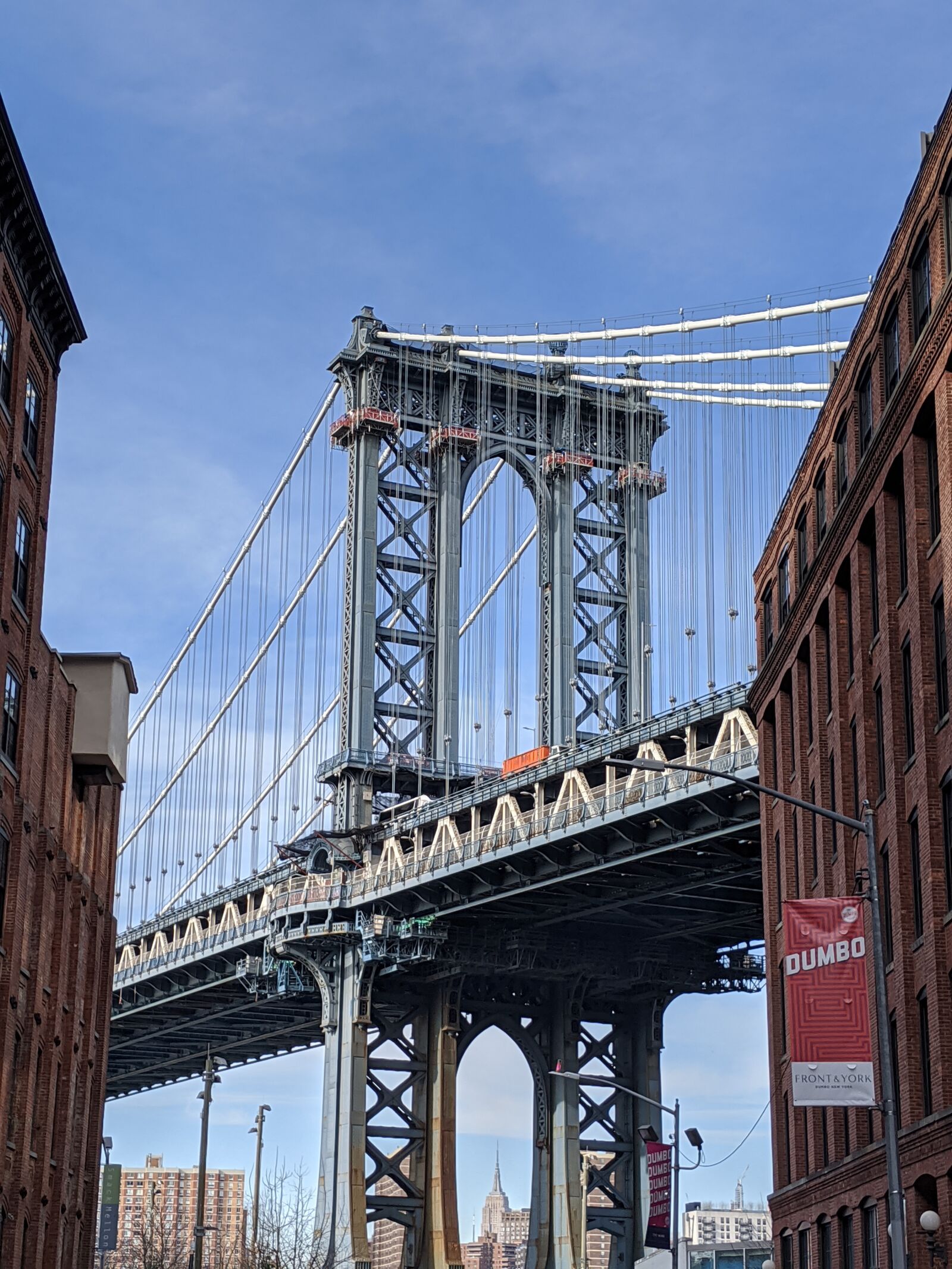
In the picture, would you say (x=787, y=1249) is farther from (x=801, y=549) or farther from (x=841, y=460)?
(x=841, y=460)

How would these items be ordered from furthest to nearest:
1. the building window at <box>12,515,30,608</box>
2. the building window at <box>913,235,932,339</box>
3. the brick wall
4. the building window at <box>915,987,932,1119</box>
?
the building window at <box>12,515,30,608</box>, the brick wall, the building window at <box>913,235,932,339</box>, the building window at <box>915,987,932,1119</box>

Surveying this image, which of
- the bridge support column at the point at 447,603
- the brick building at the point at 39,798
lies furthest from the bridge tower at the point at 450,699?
the brick building at the point at 39,798

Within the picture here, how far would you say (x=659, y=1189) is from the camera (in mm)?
44719

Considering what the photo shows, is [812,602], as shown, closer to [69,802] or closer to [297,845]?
[69,802]

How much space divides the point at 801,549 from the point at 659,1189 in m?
15.8

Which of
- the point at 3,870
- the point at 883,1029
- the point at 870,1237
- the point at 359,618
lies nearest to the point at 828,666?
the point at 870,1237

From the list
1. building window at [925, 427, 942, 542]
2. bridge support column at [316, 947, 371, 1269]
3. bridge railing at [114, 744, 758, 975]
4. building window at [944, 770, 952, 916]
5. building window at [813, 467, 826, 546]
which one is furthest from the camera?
bridge support column at [316, 947, 371, 1269]

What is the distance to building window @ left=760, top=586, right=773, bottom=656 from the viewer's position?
55.9 metres

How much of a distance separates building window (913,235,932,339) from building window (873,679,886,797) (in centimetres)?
690

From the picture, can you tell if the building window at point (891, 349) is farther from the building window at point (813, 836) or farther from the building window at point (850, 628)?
the building window at point (813, 836)

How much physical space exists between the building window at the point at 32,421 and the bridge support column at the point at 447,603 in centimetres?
4228

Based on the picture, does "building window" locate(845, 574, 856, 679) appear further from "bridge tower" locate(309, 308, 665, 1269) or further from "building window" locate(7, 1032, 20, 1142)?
"bridge tower" locate(309, 308, 665, 1269)

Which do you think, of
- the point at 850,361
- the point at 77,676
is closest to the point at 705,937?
the point at 77,676

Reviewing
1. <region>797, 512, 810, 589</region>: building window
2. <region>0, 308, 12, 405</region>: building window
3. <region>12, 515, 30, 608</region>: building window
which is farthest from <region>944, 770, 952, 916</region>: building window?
<region>0, 308, 12, 405</region>: building window
